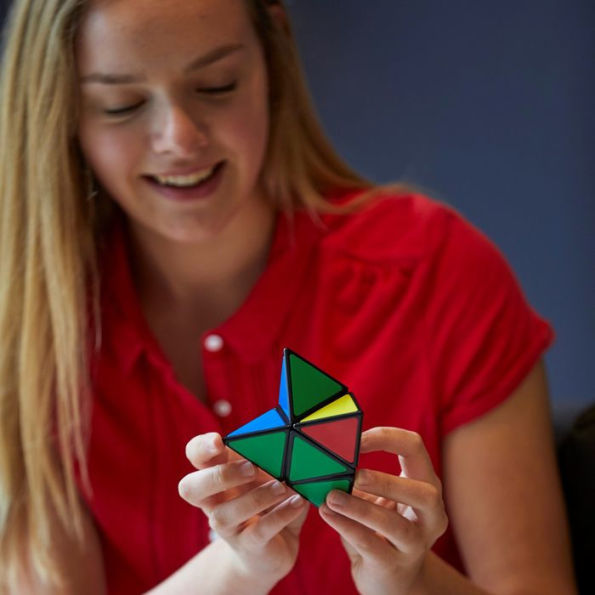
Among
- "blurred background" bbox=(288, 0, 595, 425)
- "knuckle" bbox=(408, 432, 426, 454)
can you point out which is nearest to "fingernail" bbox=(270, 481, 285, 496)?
"knuckle" bbox=(408, 432, 426, 454)

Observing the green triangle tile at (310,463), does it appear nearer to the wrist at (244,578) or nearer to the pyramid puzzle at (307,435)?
the pyramid puzzle at (307,435)

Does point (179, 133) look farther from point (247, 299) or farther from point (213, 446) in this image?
point (213, 446)

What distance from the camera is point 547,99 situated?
69.9 inches

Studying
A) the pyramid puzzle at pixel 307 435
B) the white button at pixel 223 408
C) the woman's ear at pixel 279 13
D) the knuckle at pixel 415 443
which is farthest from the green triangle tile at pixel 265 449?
the woman's ear at pixel 279 13

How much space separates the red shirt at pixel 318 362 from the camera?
101cm

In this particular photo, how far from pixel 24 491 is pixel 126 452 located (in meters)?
0.12

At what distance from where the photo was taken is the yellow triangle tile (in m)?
0.64

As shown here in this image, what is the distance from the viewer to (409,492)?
707 mm

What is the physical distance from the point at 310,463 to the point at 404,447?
97mm

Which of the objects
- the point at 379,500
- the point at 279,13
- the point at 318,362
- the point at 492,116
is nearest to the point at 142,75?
the point at 279,13

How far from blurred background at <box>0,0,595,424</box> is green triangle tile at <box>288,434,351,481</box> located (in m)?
1.22

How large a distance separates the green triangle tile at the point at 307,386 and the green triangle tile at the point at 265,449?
24 millimetres

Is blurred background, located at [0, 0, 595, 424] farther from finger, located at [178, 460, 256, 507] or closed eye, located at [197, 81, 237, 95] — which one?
finger, located at [178, 460, 256, 507]

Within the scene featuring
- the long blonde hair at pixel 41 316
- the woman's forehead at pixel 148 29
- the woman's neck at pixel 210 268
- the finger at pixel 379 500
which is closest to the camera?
the finger at pixel 379 500
